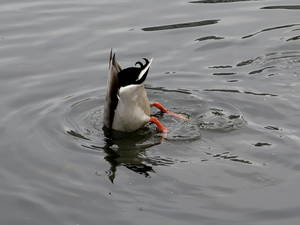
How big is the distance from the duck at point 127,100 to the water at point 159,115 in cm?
17

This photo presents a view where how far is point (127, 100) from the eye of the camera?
7.92m

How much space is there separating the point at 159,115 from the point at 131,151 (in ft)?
3.36

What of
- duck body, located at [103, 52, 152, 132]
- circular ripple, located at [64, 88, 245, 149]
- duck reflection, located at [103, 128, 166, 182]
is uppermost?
duck body, located at [103, 52, 152, 132]

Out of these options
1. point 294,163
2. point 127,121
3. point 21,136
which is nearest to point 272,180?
point 294,163

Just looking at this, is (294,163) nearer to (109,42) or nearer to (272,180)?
(272,180)

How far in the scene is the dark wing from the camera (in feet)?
25.5

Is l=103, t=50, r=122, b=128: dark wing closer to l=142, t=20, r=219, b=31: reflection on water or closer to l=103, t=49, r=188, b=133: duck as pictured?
l=103, t=49, r=188, b=133: duck

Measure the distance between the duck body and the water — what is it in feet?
0.62

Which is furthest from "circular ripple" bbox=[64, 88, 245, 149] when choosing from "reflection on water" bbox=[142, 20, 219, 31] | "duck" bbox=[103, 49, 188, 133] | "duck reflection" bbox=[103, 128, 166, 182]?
"reflection on water" bbox=[142, 20, 219, 31]

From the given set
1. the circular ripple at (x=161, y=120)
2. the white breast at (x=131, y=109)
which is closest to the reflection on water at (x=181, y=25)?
the circular ripple at (x=161, y=120)

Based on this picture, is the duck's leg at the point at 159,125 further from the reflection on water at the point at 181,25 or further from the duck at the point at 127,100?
the reflection on water at the point at 181,25

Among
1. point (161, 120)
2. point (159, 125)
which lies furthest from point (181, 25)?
point (159, 125)

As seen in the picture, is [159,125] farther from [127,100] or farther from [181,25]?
[181,25]

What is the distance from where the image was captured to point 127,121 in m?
8.11
